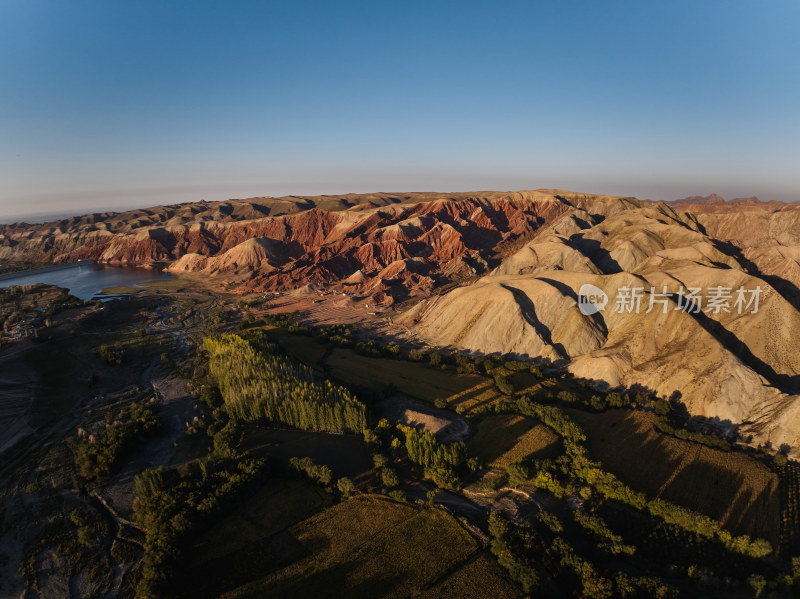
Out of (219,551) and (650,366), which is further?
(650,366)

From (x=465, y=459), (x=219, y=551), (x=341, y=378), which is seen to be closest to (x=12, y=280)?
(x=341, y=378)

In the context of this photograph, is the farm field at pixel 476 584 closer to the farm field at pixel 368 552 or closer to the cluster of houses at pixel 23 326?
the farm field at pixel 368 552

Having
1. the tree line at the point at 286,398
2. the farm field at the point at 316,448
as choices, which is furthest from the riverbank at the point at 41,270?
the farm field at the point at 316,448

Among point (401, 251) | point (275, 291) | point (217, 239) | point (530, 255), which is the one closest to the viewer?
point (530, 255)

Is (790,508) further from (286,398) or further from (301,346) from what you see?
(301,346)

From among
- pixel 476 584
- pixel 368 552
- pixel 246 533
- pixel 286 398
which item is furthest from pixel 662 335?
pixel 246 533

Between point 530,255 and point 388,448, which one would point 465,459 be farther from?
point 530,255

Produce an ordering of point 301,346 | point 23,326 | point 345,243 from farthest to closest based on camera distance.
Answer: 1. point 345,243
2. point 23,326
3. point 301,346
